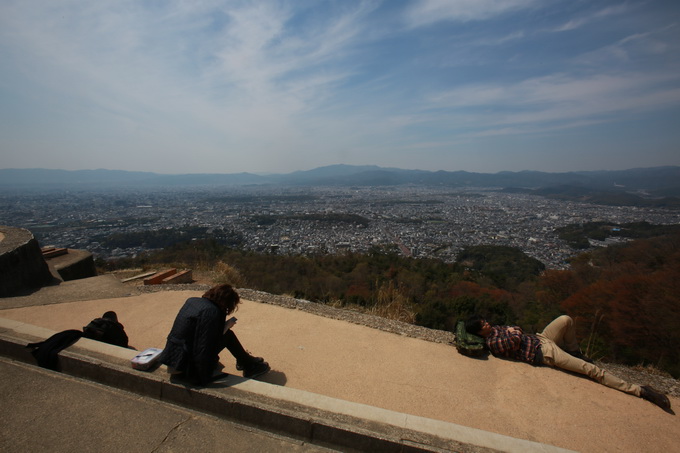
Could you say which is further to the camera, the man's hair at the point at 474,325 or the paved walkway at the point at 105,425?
the man's hair at the point at 474,325

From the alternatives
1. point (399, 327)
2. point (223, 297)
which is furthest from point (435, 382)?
point (223, 297)

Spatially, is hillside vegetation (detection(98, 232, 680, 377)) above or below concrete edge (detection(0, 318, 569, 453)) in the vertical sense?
below

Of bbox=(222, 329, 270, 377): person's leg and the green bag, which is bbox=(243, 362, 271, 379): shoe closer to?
bbox=(222, 329, 270, 377): person's leg

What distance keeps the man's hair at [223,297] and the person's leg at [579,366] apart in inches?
144

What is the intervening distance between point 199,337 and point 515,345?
361 centimetres

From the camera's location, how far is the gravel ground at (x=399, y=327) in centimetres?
354

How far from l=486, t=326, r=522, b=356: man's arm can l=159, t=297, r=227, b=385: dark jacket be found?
3277 millimetres

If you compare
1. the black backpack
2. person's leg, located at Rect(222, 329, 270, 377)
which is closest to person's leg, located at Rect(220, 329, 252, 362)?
person's leg, located at Rect(222, 329, 270, 377)

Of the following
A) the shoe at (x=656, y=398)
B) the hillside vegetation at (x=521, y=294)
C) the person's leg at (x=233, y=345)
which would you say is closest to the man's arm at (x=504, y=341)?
the shoe at (x=656, y=398)

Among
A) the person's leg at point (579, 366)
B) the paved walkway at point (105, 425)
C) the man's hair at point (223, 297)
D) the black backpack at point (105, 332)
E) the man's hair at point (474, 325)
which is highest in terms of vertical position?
the man's hair at point (223, 297)

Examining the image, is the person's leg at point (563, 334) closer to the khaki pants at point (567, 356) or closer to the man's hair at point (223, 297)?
the khaki pants at point (567, 356)

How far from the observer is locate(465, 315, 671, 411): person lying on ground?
342cm

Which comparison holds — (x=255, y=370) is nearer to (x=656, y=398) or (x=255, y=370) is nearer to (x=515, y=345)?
(x=515, y=345)

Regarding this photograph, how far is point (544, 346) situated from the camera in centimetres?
366
